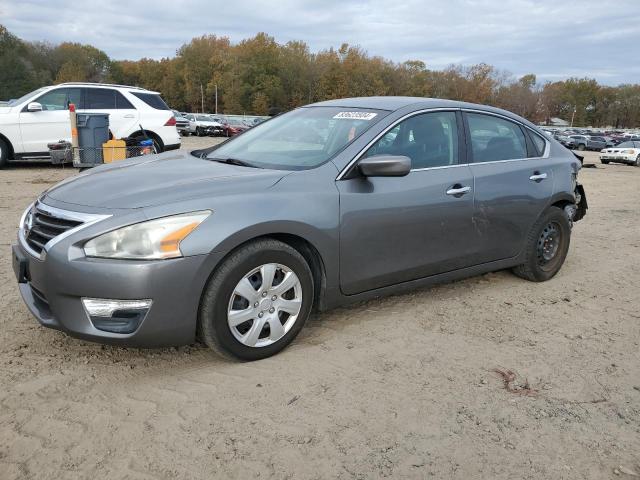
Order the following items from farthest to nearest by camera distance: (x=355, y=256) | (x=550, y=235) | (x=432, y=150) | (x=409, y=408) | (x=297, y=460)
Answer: (x=550, y=235)
(x=432, y=150)
(x=355, y=256)
(x=409, y=408)
(x=297, y=460)

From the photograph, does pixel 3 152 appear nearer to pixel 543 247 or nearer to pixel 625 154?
pixel 543 247

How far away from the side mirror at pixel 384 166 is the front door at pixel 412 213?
140 millimetres

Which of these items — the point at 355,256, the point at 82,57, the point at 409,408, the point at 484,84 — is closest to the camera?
the point at 409,408

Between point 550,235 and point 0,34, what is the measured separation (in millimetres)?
102801

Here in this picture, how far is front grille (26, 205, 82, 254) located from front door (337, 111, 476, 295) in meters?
1.58

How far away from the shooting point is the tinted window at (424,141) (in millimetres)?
3803

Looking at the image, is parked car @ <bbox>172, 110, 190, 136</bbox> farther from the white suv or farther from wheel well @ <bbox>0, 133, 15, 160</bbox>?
wheel well @ <bbox>0, 133, 15, 160</bbox>

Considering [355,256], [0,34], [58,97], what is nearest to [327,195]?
[355,256]

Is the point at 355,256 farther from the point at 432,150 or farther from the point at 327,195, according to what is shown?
the point at 432,150

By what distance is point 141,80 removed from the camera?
372 feet

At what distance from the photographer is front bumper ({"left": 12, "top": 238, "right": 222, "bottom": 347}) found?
2.76 m

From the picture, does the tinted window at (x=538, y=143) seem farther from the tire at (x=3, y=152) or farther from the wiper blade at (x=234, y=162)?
the tire at (x=3, y=152)

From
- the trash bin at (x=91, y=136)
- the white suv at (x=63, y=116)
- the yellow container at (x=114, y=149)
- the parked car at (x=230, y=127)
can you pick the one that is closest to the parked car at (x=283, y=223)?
the yellow container at (x=114, y=149)

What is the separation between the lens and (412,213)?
3.77 meters
